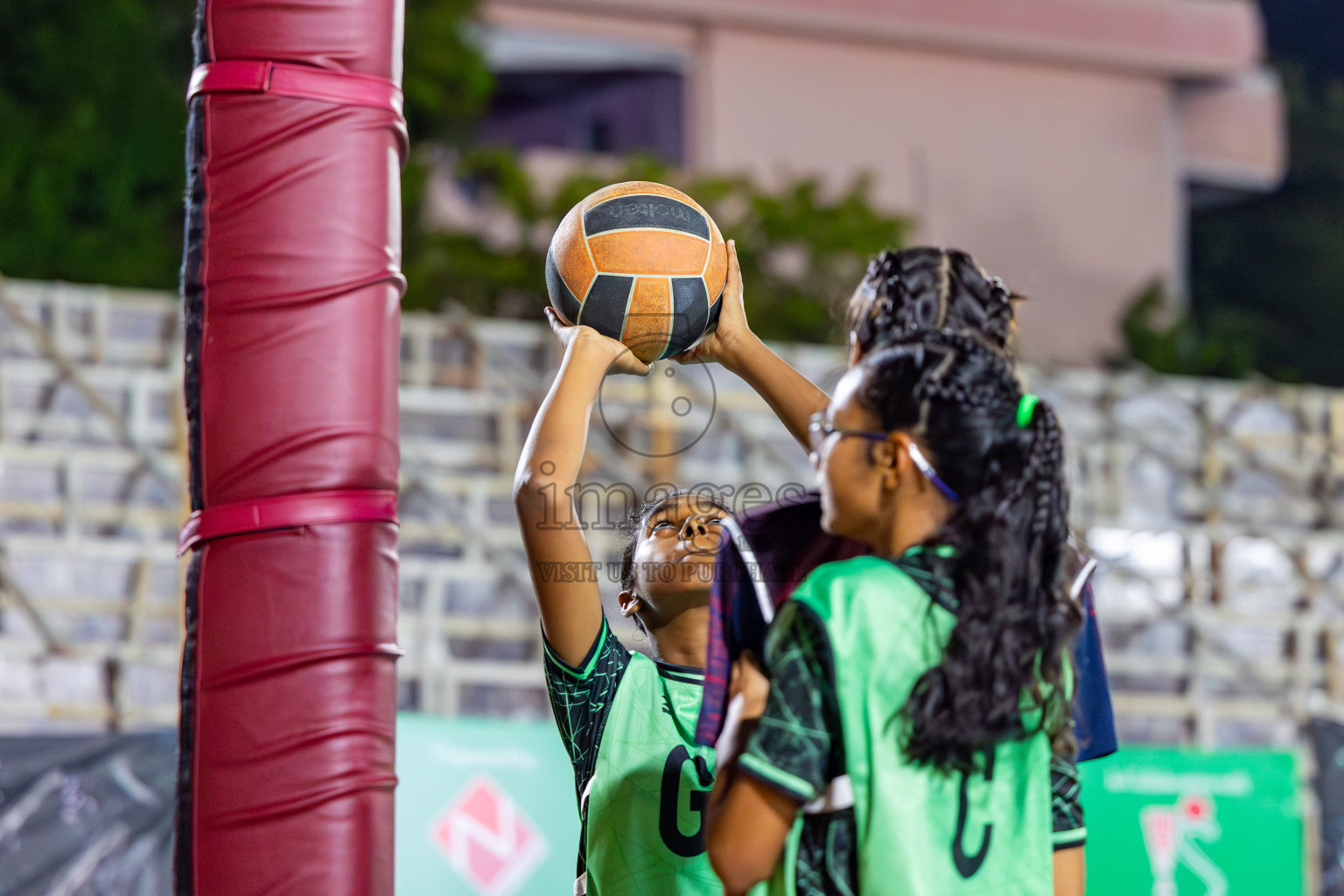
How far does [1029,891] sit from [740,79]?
1638cm

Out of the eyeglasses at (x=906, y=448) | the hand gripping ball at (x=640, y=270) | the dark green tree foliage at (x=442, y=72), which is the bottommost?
the eyeglasses at (x=906, y=448)

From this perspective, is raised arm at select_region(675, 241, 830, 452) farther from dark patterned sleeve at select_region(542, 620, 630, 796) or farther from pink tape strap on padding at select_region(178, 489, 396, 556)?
pink tape strap on padding at select_region(178, 489, 396, 556)

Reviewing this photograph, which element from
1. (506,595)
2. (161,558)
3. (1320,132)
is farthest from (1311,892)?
(1320,132)

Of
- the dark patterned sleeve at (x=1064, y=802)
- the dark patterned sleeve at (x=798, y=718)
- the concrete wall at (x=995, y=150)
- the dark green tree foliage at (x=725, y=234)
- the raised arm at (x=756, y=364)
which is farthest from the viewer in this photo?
the concrete wall at (x=995, y=150)

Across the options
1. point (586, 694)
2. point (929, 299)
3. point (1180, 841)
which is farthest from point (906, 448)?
point (1180, 841)

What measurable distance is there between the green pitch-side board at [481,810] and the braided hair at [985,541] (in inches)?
188

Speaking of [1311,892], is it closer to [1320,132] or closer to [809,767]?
[809,767]

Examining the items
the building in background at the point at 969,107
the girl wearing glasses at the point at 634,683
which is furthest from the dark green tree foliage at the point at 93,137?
the girl wearing glasses at the point at 634,683

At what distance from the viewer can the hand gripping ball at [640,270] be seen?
2150 mm

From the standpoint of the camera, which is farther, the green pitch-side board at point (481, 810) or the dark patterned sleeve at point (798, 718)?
the green pitch-side board at point (481, 810)

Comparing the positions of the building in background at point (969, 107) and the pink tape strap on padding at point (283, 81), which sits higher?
the building in background at point (969, 107)

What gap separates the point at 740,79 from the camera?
57.0ft

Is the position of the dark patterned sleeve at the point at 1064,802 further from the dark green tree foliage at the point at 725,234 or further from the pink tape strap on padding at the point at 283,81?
the dark green tree foliage at the point at 725,234

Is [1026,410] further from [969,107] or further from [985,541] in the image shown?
[969,107]
